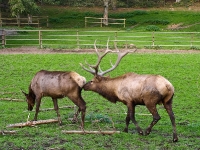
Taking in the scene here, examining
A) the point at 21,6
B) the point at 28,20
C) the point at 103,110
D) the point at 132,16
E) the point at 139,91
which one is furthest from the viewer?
the point at 132,16

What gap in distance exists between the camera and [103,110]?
12.0m

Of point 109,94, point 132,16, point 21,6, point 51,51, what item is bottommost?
point 51,51

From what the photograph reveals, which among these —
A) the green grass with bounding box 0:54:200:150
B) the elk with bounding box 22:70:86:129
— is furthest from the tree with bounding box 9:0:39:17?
the elk with bounding box 22:70:86:129

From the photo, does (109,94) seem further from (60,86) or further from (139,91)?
(60,86)

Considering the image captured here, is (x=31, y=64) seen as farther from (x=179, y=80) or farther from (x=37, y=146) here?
(x=37, y=146)

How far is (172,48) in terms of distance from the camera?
25.5 metres

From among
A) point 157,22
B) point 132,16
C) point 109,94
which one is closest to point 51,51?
point 109,94

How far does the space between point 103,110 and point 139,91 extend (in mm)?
3277

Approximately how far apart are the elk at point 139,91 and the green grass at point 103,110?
0.52 meters

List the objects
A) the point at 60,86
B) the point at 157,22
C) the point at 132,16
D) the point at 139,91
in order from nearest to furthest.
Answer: the point at 139,91, the point at 60,86, the point at 157,22, the point at 132,16

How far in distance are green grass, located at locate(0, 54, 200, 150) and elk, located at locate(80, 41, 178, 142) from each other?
20.6 inches

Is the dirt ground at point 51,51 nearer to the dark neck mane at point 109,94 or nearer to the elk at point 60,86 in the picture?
the elk at point 60,86

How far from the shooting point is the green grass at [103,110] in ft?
27.8

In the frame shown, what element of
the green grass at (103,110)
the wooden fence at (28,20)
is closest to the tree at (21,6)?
the wooden fence at (28,20)
